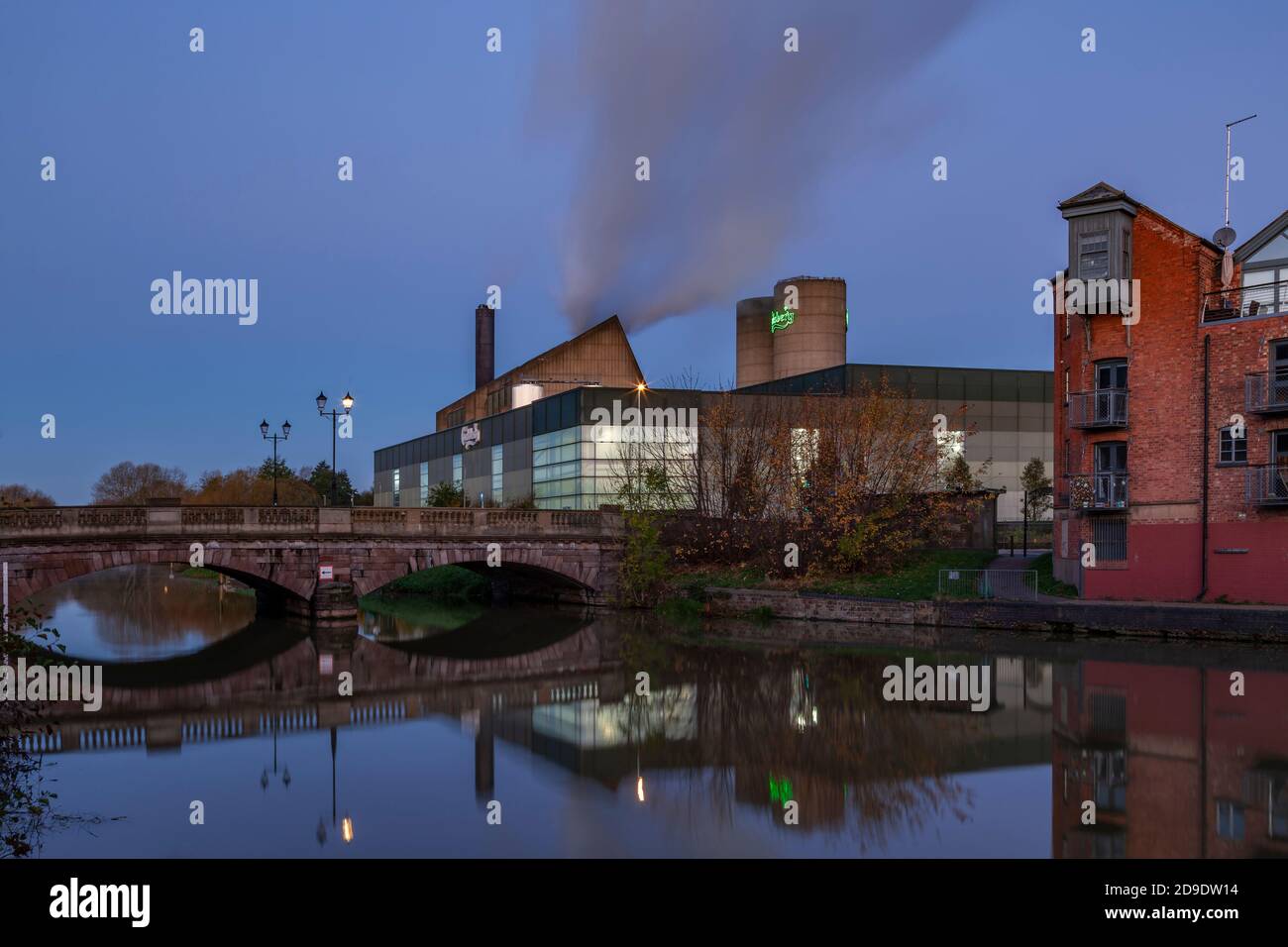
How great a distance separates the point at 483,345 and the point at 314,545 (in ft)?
159

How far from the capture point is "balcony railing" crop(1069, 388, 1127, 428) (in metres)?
35.7

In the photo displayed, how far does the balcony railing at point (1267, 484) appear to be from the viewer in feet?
105

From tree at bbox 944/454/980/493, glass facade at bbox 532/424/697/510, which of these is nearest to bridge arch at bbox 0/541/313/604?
glass facade at bbox 532/424/697/510

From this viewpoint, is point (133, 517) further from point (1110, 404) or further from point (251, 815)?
point (1110, 404)

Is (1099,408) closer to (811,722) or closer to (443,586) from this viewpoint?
(811,722)

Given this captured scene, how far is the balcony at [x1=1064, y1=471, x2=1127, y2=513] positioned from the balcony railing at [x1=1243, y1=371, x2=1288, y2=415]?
439cm

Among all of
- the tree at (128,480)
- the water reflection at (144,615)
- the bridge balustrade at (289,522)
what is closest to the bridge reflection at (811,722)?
the water reflection at (144,615)

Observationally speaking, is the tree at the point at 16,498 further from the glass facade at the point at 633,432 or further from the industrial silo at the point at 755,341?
the industrial silo at the point at 755,341

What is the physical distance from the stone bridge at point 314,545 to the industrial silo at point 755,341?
4833cm

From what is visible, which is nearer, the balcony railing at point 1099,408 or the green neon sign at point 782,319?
the balcony railing at point 1099,408

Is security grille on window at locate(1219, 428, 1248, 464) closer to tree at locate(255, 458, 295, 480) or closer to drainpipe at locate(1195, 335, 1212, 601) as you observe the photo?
drainpipe at locate(1195, 335, 1212, 601)

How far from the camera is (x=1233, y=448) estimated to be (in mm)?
33562
